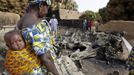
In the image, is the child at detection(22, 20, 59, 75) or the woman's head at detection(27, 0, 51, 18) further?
the woman's head at detection(27, 0, 51, 18)

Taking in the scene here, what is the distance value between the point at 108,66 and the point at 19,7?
16.2m

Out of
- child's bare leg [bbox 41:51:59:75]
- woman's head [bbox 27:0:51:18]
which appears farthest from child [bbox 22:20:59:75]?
woman's head [bbox 27:0:51:18]

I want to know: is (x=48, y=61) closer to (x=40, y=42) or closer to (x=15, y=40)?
(x=40, y=42)

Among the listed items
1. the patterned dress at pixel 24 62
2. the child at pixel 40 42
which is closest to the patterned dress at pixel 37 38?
the child at pixel 40 42

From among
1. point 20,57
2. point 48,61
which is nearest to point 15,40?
point 20,57

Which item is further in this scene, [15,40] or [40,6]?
[40,6]

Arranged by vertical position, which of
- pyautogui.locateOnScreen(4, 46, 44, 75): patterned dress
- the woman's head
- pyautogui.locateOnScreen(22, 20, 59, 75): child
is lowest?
pyautogui.locateOnScreen(4, 46, 44, 75): patterned dress

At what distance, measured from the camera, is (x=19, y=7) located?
24.3m

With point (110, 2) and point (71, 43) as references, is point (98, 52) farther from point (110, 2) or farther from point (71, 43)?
point (110, 2)

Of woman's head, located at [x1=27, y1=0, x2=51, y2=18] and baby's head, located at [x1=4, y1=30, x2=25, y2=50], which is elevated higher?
woman's head, located at [x1=27, y1=0, x2=51, y2=18]

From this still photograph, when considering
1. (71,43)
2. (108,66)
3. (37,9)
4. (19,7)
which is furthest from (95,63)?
(19,7)

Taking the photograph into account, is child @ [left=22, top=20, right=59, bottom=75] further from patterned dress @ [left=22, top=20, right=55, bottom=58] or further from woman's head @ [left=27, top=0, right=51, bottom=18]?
woman's head @ [left=27, top=0, right=51, bottom=18]

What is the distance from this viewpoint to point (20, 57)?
2.87 meters

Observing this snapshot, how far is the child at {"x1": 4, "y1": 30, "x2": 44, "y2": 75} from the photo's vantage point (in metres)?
2.86
